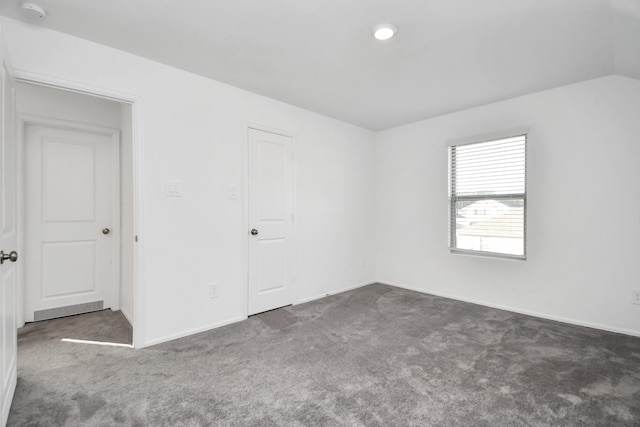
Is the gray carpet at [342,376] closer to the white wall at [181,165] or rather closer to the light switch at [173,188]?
the white wall at [181,165]

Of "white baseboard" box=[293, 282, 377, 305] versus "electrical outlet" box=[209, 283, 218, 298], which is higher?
"electrical outlet" box=[209, 283, 218, 298]

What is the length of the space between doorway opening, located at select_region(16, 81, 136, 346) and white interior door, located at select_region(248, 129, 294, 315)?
1206 millimetres

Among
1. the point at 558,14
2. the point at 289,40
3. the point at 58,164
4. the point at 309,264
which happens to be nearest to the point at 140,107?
the point at 289,40

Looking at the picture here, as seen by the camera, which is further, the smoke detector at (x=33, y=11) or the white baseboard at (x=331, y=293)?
the white baseboard at (x=331, y=293)

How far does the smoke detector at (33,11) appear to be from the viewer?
186 cm

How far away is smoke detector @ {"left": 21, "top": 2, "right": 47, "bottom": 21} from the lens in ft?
6.10

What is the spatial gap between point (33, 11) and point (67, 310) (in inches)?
114

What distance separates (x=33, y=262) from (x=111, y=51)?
238cm

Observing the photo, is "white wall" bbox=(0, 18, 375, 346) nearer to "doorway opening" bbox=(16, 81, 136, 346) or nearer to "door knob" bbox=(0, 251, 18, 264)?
"doorway opening" bbox=(16, 81, 136, 346)

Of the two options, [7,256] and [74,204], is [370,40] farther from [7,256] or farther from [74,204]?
[74,204]

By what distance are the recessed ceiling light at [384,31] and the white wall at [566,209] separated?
2097 millimetres

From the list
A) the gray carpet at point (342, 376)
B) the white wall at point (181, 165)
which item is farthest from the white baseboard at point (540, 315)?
the white wall at point (181, 165)

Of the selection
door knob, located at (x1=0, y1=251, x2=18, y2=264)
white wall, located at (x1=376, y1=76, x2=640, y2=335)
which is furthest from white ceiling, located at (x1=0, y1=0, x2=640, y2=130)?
door knob, located at (x1=0, y1=251, x2=18, y2=264)

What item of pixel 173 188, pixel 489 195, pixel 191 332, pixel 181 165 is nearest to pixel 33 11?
pixel 181 165
